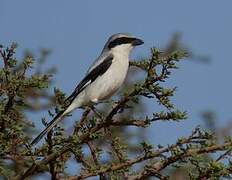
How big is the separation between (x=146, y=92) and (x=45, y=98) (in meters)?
1.00

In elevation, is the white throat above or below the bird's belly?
above

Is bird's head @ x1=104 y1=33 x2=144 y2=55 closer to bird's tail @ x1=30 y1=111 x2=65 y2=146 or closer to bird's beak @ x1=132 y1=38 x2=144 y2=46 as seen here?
bird's beak @ x1=132 y1=38 x2=144 y2=46

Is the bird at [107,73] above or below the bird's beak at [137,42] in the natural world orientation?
below

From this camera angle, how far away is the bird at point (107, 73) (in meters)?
3.91

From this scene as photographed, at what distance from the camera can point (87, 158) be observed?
2812 mm

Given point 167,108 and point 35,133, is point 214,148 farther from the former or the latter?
point 35,133

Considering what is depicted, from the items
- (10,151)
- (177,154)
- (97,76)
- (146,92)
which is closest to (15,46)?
(10,151)

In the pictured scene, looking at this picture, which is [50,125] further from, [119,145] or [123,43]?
[123,43]

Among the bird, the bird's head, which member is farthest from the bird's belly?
the bird's head

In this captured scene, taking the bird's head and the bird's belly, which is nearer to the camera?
the bird's belly

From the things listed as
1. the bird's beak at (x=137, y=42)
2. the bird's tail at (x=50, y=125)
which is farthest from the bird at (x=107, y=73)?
the bird's tail at (x=50, y=125)

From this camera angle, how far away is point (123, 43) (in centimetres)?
441

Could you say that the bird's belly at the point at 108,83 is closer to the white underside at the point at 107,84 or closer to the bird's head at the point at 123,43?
the white underside at the point at 107,84

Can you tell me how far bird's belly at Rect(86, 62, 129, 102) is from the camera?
387 cm
